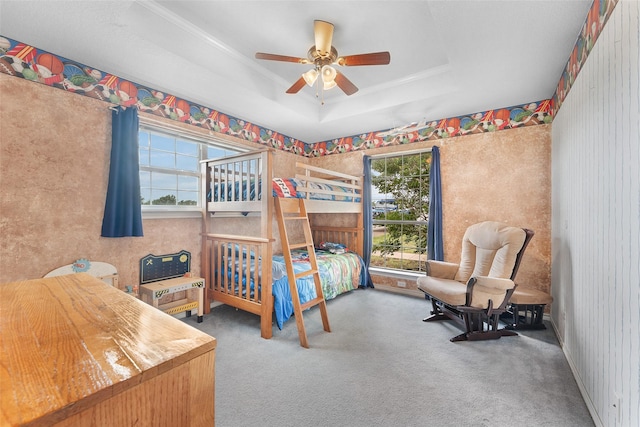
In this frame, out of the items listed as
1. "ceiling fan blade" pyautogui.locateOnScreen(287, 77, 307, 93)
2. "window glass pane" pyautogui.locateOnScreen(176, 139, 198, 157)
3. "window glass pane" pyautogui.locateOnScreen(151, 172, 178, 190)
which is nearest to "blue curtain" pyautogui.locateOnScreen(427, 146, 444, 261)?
"ceiling fan blade" pyautogui.locateOnScreen(287, 77, 307, 93)

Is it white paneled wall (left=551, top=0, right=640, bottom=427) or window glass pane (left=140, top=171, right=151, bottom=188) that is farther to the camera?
window glass pane (left=140, top=171, right=151, bottom=188)

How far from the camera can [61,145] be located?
94.4 inches

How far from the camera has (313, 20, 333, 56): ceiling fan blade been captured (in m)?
2.11

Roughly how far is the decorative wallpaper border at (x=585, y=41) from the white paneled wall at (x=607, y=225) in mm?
84

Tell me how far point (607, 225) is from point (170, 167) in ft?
12.6

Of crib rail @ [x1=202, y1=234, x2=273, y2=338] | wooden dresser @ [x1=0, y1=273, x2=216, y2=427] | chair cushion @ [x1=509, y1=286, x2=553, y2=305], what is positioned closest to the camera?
wooden dresser @ [x1=0, y1=273, x2=216, y2=427]

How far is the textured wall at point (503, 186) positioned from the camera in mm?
3273

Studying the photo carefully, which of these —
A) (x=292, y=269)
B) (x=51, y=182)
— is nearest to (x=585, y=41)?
(x=292, y=269)

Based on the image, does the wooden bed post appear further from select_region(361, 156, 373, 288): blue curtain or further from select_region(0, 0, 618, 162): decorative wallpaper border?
select_region(361, 156, 373, 288): blue curtain

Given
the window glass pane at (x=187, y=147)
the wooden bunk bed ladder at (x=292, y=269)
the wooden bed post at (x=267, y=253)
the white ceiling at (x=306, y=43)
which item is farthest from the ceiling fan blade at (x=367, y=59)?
the window glass pane at (x=187, y=147)

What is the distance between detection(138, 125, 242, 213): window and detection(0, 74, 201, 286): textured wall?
403mm

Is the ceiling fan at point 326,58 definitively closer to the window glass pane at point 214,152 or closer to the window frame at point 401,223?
the window glass pane at point 214,152

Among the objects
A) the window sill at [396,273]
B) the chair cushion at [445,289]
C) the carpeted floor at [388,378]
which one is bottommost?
the carpeted floor at [388,378]

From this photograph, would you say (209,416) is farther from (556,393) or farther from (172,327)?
(556,393)
